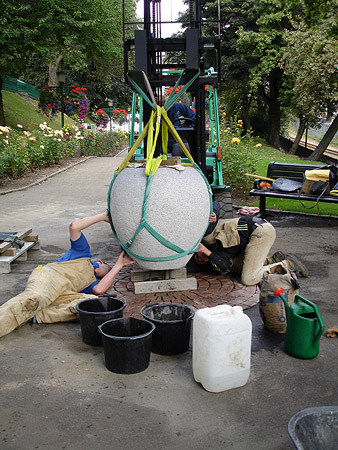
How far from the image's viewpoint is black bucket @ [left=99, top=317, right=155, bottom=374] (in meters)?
3.60

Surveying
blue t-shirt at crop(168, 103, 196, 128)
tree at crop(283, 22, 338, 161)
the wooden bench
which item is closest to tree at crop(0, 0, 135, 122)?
tree at crop(283, 22, 338, 161)

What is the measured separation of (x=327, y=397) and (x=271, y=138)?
32.2 m

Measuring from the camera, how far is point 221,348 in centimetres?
338

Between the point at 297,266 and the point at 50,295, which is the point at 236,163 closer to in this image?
the point at 297,266

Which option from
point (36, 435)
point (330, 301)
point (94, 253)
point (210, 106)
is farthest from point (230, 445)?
point (210, 106)

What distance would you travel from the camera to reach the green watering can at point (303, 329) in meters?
3.84

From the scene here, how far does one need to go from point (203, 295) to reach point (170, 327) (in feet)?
4.39

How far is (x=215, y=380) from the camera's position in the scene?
3.42 metres

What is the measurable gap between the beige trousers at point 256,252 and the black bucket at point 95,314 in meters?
1.75

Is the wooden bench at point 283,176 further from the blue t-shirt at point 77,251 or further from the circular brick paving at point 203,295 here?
A: the blue t-shirt at point 77,251

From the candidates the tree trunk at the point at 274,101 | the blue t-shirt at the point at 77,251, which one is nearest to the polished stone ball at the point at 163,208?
the blue t-shirt at the point at 77,251

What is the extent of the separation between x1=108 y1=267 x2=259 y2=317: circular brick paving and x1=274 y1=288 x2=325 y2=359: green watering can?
3.15 ft

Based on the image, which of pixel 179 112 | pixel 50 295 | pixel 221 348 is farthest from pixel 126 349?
pixel 179 112

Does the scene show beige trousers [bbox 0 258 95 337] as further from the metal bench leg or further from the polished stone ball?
the metal bench leg
